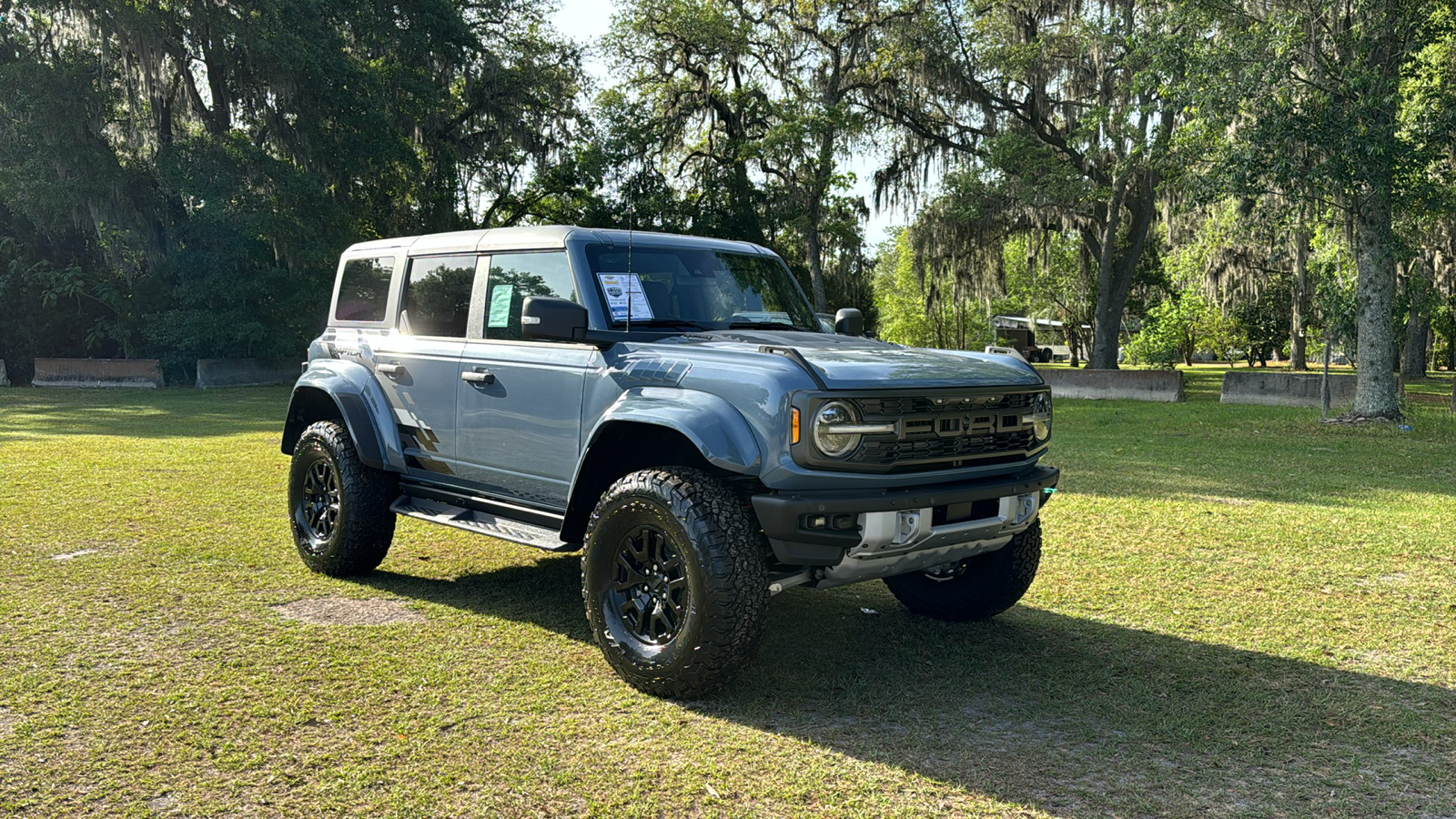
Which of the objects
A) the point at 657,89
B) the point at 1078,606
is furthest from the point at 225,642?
the point at 657,89

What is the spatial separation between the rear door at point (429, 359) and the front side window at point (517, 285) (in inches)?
7.9

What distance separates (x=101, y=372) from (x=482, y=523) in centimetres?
2831

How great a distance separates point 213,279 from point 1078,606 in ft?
90.1

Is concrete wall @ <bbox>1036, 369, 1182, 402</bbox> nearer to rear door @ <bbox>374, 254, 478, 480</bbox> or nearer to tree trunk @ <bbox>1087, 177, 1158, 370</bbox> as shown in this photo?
tree trunk @ <bbox>1087, 177, 1158, 370</bbox>

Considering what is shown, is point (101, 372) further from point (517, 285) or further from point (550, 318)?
point (550, 318)

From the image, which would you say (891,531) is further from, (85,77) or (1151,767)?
(85,77)

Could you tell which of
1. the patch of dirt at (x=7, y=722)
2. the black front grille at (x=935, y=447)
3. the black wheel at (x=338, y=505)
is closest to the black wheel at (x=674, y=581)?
the black front grille at (x=935, y=447)

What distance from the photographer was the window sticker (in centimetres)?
516

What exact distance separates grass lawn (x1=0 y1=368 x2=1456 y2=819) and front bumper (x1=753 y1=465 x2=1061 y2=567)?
→ 26.2 inches

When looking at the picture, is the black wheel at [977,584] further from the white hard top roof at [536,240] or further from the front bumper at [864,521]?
the white hard top roof at [536,240]

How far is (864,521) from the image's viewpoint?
4.15m

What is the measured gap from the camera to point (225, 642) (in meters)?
4.97

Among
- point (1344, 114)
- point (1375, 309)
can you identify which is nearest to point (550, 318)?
point (1344, 114)

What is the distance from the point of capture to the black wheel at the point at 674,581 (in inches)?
163
